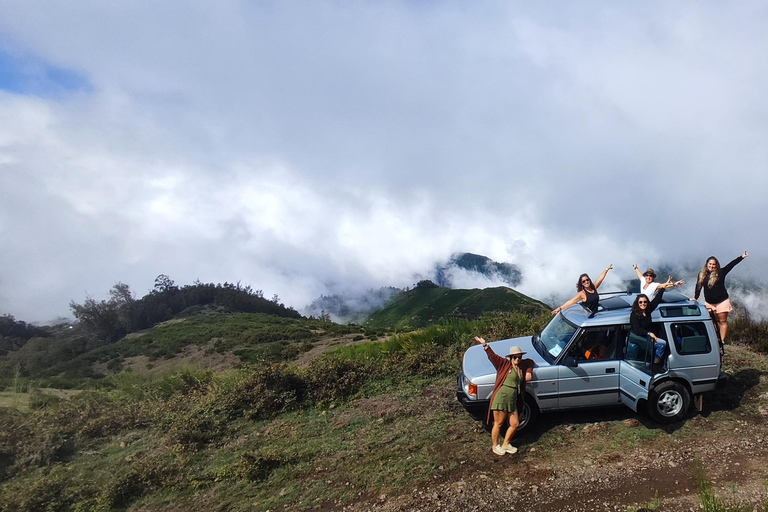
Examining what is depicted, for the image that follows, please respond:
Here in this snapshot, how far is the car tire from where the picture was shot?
6422 mm

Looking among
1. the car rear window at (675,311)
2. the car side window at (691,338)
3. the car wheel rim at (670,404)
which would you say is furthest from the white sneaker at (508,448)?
the car rear window at (675,311)

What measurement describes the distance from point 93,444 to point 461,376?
7803mm

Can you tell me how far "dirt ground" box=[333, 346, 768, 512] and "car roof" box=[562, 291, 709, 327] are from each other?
66.9 inches

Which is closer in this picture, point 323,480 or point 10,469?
point 323,480

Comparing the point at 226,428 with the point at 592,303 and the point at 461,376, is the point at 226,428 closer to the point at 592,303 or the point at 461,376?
the point at 461,376

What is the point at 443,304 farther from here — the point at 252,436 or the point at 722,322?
the point at 252,436

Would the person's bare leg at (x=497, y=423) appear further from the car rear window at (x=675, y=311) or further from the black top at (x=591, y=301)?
the car rear window at (x=675, y=311)

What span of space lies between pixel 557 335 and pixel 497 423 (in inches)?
75.9

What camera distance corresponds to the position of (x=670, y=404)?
655 cm

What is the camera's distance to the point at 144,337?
36969 millimetres

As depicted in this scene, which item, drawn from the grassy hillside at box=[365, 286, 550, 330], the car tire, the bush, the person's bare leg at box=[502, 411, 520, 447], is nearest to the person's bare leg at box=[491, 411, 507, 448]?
the person's bare leg at box=[502, 411, 520, 447]

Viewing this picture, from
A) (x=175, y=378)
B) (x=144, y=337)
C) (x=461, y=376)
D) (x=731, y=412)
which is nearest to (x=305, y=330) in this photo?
(x=144, y=337)

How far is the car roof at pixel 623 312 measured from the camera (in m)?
6.57

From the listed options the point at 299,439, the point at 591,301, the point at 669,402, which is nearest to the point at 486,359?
the point at 591,301
